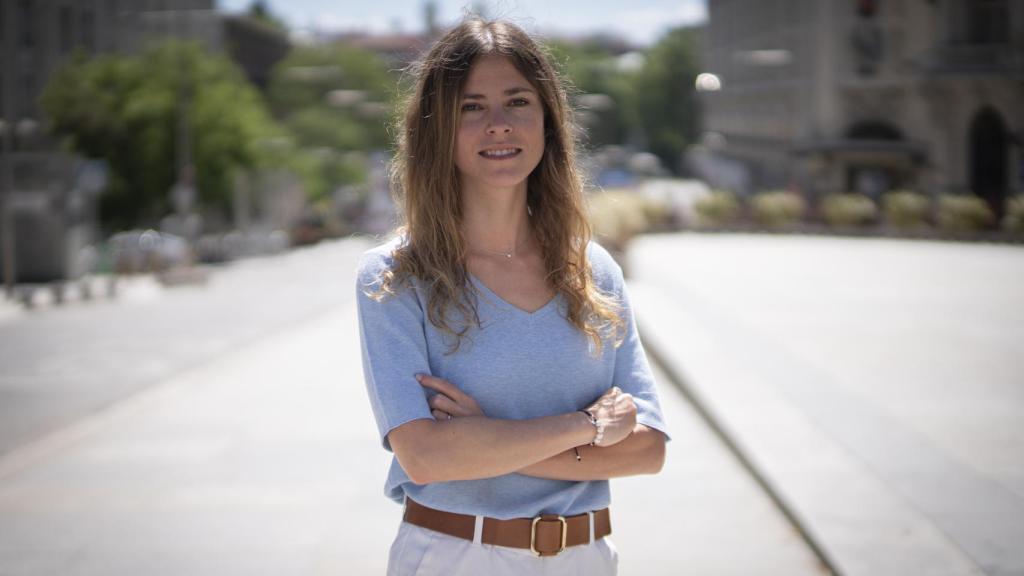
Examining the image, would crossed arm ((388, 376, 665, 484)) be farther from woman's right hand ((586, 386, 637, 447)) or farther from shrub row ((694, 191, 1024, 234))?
shrub row ((694, 191, 1024, 234))

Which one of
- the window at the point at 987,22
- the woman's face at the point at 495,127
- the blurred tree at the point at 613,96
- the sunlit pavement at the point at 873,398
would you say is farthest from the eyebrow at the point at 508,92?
the blurred tree at the point at 613,96

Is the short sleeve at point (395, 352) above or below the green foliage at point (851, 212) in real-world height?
above

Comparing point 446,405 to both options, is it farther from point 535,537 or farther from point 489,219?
point 489,219

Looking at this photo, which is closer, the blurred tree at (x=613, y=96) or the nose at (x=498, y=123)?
the nose at (x=498, y=123)

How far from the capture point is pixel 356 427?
31.7ft

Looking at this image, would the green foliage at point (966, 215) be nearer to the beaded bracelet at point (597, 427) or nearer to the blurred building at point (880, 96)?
the blurred building at point (880, 96)

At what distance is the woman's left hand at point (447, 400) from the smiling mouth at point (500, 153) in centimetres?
54

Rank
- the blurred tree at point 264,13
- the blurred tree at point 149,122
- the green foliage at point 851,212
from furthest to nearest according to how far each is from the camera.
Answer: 1. the blurred tree at point 264,13
2. the blurred tree at point 149,122
3. the green foliage at point 851,212

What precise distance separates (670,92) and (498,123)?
123 meters

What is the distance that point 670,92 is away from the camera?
401 feet

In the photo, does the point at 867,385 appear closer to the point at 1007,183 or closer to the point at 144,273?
the point at 144,273

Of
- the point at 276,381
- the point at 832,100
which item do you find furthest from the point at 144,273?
the point at 832,100

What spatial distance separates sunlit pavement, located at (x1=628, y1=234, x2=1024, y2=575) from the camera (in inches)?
231

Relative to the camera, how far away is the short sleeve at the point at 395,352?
2.40 meters
